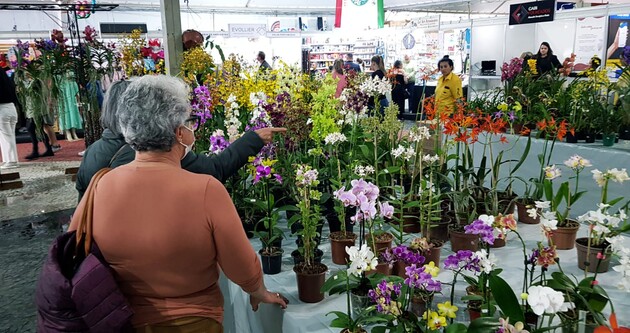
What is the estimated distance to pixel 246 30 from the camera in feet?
42.4

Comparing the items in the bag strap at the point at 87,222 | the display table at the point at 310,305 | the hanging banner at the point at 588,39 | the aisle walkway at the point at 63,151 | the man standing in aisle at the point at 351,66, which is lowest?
the aisle walkway at the point at 63,151

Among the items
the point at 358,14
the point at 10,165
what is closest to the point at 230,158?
the point at 358,14

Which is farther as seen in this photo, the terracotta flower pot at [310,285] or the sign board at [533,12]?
the sign board at [533,12]

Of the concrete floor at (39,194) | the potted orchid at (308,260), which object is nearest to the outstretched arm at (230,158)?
the potted orchid at (308,260)

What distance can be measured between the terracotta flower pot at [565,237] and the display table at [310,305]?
0.03 metres

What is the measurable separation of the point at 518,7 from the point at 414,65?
20.3ft

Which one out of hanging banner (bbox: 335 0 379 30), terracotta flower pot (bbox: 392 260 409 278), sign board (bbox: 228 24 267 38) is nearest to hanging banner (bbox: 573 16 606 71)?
hanging banner (bbox: 335 0 379 30)

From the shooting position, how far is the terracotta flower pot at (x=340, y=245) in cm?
209

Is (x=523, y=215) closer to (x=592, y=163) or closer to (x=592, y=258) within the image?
(x=592, y=258)

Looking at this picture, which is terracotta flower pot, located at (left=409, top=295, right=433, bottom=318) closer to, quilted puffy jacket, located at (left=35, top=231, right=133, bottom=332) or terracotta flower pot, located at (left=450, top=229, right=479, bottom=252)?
terracotta flower pot, located at (left=450, top=229, right=479, bottom=252)

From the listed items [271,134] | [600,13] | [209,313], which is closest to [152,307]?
[209,313]

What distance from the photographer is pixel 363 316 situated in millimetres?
1430

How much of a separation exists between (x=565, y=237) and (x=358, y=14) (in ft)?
12.9

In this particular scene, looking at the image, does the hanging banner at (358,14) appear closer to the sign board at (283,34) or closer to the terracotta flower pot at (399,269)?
the terracotta flower pot at (399,269)
